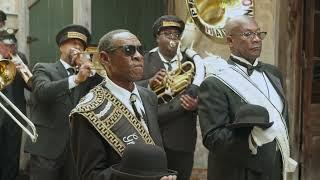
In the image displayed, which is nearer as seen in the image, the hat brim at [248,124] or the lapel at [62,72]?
the hat brim at [248,124]

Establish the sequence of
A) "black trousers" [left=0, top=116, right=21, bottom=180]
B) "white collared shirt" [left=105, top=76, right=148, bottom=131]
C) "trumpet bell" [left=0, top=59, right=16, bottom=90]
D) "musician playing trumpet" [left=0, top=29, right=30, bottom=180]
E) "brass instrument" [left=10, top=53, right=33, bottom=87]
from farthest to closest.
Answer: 1. "black trousers" [left=0, top=116, right=21, bottom=180]
2. "musician playing trumpet" [left=0, top=29, right=30, bottom=180]
3. "brass instrument" [left=10, top=53, right=33, bottom=87]
4. "trumpet bell" [left=0, top=59, right=16, bottom=90]
5. "white collared shirt" [left=105, top=76, right=148, bottom=131]

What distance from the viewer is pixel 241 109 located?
12.0ft

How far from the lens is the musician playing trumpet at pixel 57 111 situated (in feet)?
18.1

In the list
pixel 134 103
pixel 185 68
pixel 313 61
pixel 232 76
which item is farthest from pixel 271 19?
pixel 134 103

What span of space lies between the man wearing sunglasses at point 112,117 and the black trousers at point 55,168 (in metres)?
2.34

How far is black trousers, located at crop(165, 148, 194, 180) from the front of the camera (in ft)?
17.9

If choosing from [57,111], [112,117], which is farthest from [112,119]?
[57,111]

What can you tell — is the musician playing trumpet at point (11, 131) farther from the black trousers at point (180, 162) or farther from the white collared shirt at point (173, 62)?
the black trousers at point (180, 162)

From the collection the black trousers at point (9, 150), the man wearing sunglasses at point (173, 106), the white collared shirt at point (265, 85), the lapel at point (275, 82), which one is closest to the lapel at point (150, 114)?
the white collared shirt at point (265, 85)

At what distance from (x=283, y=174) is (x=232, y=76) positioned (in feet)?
2.42

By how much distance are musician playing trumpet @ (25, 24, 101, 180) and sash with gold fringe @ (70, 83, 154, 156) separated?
225 centimetres

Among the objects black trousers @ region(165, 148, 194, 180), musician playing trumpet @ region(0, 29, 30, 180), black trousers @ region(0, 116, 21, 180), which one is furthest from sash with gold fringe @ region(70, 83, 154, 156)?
black trousers @ region(0, 116, 21, 180)

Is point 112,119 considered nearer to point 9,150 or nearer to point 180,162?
point 180,162

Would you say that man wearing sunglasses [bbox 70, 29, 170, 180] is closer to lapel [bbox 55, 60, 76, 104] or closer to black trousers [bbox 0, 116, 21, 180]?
lapel [bbox 55, 60, 76, 104]
